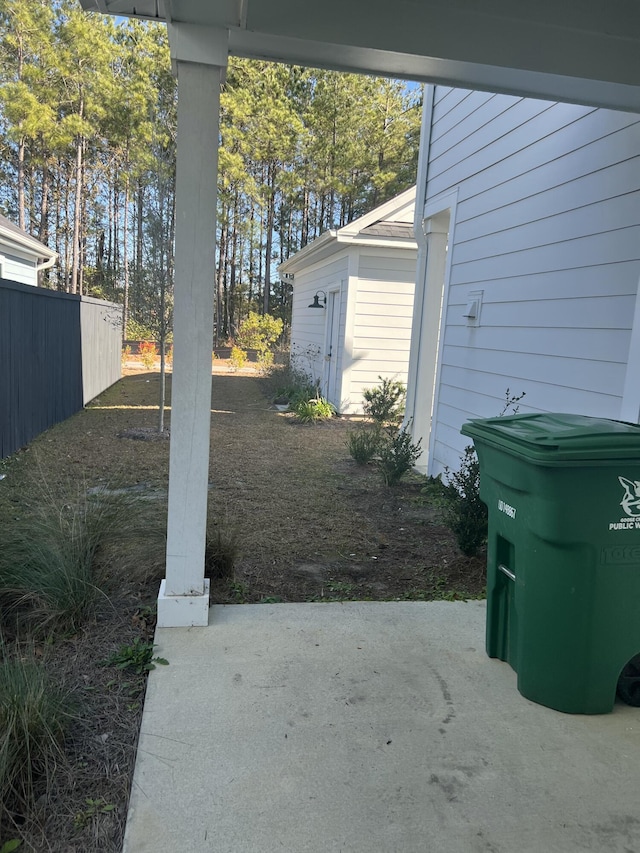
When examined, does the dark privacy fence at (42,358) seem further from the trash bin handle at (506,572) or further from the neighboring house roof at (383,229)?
the trash bin handle at (506,572)

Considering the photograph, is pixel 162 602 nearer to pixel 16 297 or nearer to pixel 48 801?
pixel 48 801

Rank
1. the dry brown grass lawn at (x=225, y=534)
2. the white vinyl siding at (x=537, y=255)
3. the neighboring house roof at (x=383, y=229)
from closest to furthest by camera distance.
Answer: the dry brown grass lawn at (x=225, y=534)
the white vinyl siding at (x=537, y=255)
the neighboring house roof at (x=383, y=229)

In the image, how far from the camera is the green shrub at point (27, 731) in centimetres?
192

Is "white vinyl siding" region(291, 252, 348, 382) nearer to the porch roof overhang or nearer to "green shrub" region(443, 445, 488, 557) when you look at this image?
"green shrub" region(443, 445, 488, 557)

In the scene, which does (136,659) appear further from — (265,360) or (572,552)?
(265,360)

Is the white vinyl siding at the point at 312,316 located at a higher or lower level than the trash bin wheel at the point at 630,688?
higher

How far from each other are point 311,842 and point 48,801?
85 cm

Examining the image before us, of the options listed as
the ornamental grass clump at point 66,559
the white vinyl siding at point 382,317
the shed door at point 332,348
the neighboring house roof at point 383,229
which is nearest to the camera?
the ornamental grass clump at point 66,559

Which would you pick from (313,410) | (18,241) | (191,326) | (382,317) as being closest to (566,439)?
(191,326)

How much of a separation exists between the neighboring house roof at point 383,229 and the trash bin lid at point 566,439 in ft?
26.7

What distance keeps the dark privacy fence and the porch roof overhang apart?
15.4 feet

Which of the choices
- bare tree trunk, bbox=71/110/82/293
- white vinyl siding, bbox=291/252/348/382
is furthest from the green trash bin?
bare tree trunk, bbox=71/110/82/293

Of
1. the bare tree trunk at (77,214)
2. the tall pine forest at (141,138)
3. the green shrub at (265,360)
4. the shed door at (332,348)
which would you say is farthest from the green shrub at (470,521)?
the bare tree trunk at (77,214)

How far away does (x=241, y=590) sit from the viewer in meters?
3.61
